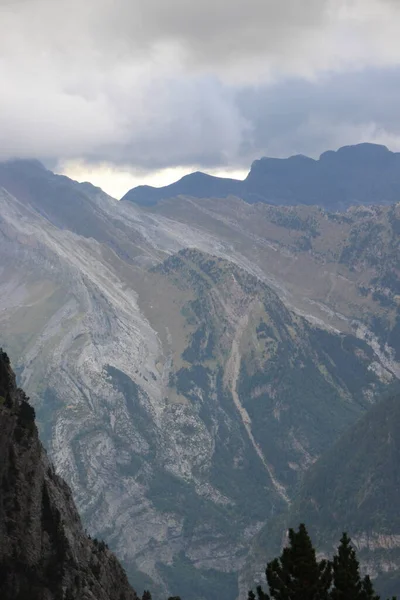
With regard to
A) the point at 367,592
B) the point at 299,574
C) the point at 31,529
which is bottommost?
the point at 31,529

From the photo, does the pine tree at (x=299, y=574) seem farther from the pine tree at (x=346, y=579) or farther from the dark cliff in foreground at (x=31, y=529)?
the dark cliff in foreground at (x=31, y=529)

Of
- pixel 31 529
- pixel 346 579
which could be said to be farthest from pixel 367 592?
pixel 31 529

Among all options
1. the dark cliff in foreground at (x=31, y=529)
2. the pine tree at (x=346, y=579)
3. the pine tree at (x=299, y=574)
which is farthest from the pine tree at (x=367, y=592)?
the dark cliff in foreground at (x=31, y=529)

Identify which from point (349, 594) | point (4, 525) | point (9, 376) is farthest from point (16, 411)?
point (349, 594)

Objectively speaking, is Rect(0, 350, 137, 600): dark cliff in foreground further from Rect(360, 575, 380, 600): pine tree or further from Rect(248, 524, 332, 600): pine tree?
Rect(360, 575, 380, 600): pine tree

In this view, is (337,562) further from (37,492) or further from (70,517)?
(70,517)

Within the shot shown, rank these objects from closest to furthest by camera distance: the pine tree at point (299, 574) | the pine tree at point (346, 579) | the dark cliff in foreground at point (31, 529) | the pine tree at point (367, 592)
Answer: the pine tree at point (299, 574), the pine tree at point (367, 592), the pine tree at point (346, 579), the dark cliff in foreground at point (31, 529)

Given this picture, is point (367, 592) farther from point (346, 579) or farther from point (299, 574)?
point (299, 574)
